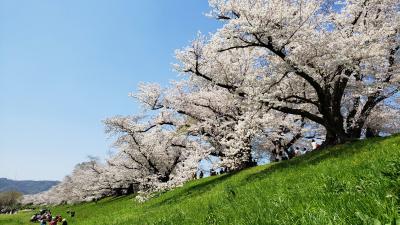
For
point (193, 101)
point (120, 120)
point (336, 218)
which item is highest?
point (120, 120)

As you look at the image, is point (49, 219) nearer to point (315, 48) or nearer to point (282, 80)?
point (282, 80)

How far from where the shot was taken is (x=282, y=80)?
29.3 metres

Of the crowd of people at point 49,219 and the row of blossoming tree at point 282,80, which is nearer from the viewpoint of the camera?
the row of blossoming tree at point 282,80

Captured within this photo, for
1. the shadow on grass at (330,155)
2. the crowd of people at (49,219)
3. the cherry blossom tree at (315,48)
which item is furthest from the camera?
the crowd of people at (49,219)

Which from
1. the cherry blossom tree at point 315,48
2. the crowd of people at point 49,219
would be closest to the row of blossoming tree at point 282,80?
the cherry blossom tree at point 315,48

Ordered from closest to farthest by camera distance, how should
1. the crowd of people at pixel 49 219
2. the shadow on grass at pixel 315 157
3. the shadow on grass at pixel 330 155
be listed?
1. the shadow on grass at pixel 330 155
2. the shadow on grass at pixel 315 157
3. the crowd of people at pixel 49 219

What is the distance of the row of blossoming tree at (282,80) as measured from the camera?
24406 millimetres

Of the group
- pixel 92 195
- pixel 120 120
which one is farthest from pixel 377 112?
pixel 92 195

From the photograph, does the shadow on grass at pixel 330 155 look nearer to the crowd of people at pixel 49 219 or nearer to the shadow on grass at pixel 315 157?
the shadow on grass at pixel 315 157

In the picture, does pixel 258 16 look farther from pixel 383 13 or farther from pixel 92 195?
pixel 92 195

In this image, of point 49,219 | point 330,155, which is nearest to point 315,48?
point 330,155

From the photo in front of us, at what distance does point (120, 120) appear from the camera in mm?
55438

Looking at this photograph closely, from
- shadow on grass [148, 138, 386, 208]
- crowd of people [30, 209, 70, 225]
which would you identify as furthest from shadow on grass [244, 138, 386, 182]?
crowd of people [30, 209, 70, 225]

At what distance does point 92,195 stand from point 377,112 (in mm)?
82637
